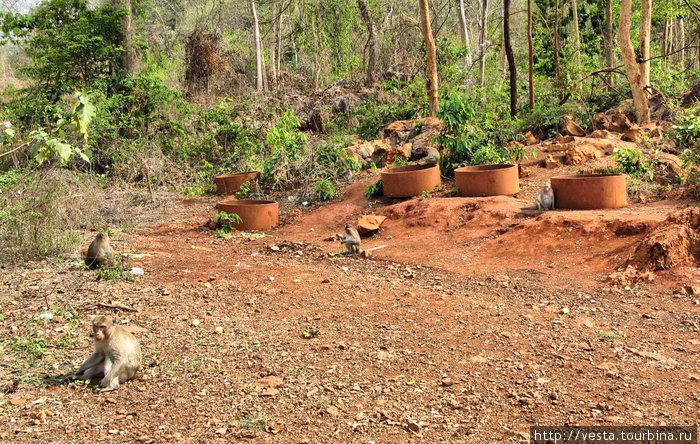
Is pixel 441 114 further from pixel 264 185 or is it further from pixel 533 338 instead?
pixel 533 338

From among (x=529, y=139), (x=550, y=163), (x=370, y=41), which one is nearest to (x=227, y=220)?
(x=550, y=163)

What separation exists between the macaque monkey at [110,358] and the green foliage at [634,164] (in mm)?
8738

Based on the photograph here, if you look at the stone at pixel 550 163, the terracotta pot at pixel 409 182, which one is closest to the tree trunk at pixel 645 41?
the stone at pixel 550 163

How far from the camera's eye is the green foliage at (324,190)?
11.9m

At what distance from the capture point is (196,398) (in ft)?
13.0

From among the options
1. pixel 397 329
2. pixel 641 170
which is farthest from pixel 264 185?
pixel 397 329

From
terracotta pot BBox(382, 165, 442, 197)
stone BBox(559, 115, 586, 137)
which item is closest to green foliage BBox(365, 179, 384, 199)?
terracotta pot BBox(382, 165, 442, 197)

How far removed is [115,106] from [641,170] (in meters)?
12.3

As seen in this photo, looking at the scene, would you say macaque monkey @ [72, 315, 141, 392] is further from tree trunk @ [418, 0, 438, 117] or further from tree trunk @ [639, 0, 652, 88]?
tree trunk @ [639, 0, 652, 88]

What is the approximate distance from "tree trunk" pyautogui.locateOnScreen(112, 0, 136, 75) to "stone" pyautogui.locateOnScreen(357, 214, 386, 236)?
9.51 metres

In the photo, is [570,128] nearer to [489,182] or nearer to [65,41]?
[489,182]

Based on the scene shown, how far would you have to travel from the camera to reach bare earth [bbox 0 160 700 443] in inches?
142

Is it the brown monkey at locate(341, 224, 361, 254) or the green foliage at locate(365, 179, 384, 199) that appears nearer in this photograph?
the brown monkey at locate(341, 224, 361, 254)

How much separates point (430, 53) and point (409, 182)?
474 centimetres
